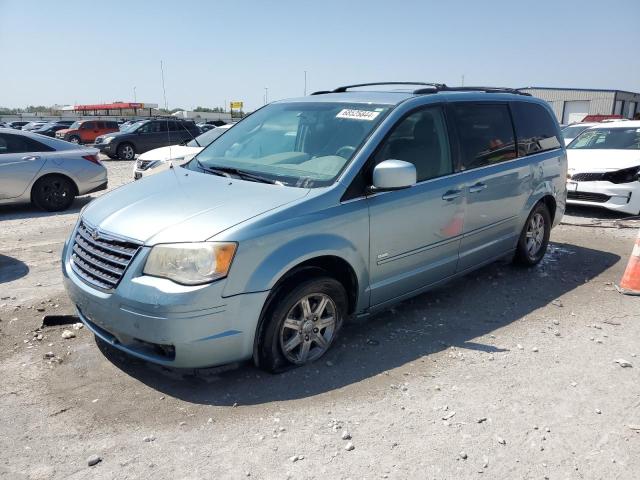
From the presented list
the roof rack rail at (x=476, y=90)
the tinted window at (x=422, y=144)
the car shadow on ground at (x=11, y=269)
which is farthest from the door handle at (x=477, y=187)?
the car shadow on ground at (x=11, y=269)

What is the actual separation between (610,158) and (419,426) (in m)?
7.76

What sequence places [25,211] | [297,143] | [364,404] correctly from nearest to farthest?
[364,404] → [297,143] → [25,211]

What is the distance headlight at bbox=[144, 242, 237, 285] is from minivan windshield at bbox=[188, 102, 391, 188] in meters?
0.90

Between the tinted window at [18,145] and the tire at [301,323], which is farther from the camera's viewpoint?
the tinted window at [18,145]

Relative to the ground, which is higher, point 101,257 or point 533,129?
point 533,129

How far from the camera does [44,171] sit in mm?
9070

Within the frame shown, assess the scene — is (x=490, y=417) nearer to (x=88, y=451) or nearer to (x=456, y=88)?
(x=88, y=451)

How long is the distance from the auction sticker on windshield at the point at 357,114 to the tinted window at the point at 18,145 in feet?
23.2

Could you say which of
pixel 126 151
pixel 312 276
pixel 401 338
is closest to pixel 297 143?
pixel 312 276

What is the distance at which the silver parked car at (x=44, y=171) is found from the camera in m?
8.81

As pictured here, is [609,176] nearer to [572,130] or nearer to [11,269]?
[572,130]

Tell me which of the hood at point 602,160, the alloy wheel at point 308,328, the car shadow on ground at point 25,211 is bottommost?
the car shadow on ground at point 25,211

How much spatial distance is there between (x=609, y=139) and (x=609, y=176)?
1.77 metres

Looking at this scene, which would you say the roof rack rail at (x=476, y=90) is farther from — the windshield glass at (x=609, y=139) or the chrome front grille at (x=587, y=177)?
the windshield glass at (x=609, y=139)
